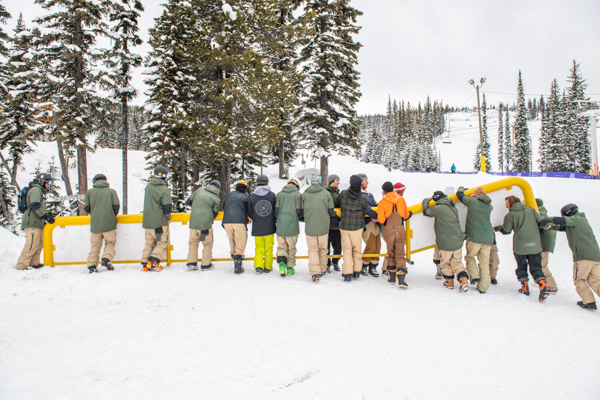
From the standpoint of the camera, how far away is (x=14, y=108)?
20781 millimetres

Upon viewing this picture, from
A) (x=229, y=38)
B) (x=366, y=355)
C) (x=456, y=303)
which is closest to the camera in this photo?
(x=366, y=355)

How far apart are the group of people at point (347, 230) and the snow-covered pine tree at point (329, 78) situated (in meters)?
13.0

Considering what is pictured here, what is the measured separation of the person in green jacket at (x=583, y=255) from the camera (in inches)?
232

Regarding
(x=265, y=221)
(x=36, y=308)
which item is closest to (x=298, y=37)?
(x=265, y=221)

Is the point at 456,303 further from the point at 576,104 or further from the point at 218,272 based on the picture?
the point at 576,104

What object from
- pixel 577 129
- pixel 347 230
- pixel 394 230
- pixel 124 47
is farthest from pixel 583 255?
pixel 577 129

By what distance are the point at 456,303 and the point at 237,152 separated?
11984 millimetres

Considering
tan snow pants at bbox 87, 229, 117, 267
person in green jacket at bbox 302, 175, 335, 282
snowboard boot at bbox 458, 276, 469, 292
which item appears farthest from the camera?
tan snow pants at bbox 87, 229, 117, 267

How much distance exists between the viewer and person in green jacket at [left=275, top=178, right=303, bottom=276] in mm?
6812

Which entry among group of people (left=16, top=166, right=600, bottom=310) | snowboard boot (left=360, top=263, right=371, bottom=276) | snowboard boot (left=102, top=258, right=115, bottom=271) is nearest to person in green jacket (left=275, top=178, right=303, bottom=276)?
group of people (left=16, top=166, right=600, bottom=310)

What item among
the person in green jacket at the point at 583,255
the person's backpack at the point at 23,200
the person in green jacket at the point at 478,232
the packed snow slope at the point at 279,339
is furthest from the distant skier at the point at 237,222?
the person in green jacket at the point at 583,255

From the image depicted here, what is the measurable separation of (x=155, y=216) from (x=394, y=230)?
17.6ft

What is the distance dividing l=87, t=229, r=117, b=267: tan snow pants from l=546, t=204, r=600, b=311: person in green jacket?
31.5ft

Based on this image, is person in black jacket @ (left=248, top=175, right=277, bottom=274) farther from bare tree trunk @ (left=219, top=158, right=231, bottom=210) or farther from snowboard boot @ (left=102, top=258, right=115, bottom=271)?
bare tree trunk @ (left=219, top=158, right=231, bottom=210)
